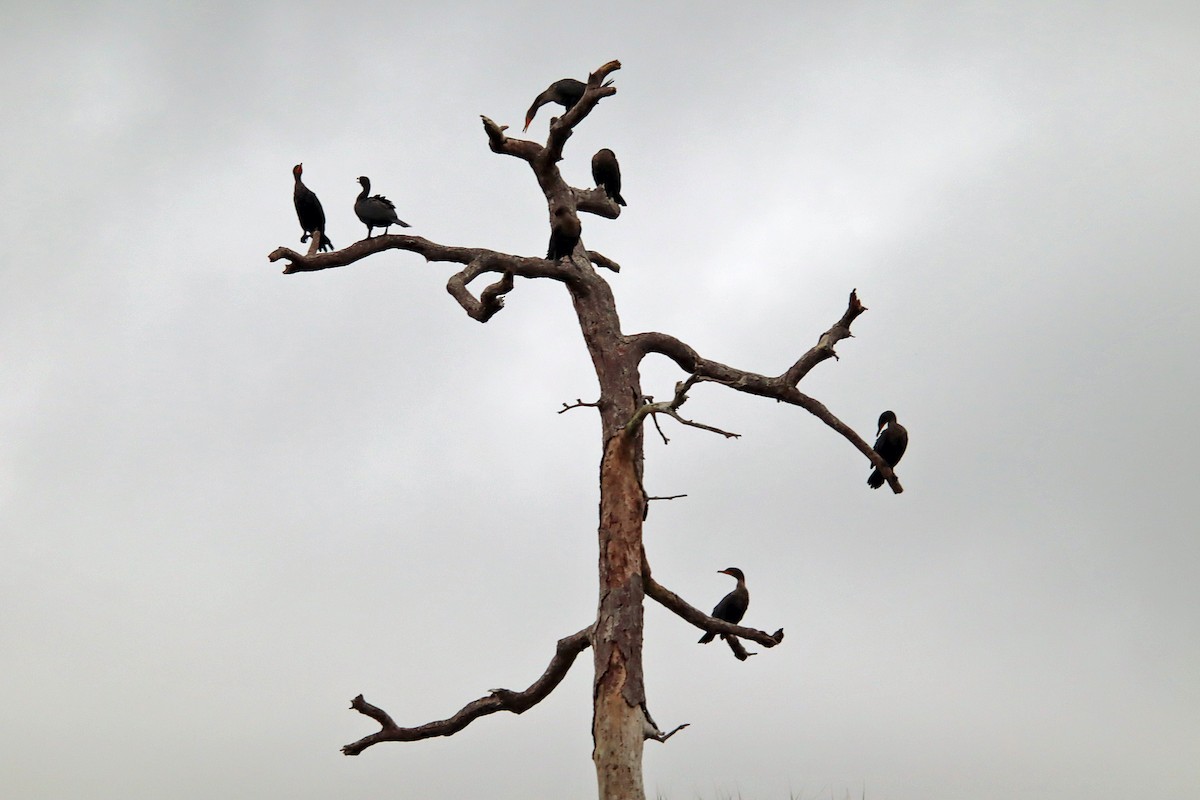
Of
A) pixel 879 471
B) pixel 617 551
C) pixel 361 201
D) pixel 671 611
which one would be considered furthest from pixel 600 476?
pixel 361 201

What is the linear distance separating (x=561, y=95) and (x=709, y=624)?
346 centimetres

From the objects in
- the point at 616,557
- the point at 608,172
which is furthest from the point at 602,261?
the point at 616,557

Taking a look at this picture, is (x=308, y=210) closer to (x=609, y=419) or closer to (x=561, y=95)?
(x=561, y=95)

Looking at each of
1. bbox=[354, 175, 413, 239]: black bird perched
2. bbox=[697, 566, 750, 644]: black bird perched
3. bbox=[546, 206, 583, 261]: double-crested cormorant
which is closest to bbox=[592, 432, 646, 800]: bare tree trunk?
bbox=[546, 206, 583, 261]: double-crested cormorant

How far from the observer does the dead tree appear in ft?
20.0

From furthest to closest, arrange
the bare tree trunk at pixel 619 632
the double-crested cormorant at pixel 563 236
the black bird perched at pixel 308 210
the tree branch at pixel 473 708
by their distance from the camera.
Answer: the black bird perched at pixel 308 210 < the double-crested cormorant at pixel 563 236 < the tree branch at pixel 473 708 < the bare tree trunk at pixel 619 632

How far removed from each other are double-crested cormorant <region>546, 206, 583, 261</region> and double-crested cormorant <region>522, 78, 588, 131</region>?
0.97 meters

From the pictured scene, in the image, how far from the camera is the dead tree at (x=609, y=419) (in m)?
6.08

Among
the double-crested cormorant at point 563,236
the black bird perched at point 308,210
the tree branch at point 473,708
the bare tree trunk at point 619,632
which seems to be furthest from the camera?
the black bird perched at point 308,210

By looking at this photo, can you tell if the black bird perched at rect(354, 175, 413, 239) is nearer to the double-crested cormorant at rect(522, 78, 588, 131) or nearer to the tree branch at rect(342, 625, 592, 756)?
the double-crested cormorant at rect(522, 78, 588, 131)

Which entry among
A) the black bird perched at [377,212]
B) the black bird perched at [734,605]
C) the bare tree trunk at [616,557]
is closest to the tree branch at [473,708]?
the bare tree trunk at [616,557]

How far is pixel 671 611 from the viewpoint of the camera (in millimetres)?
6852

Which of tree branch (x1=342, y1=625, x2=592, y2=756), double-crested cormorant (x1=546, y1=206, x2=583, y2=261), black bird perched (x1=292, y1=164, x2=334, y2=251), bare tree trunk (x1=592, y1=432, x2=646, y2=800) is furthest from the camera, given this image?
black bird perched (x1=292, y1=164, x2=334, y2=251)

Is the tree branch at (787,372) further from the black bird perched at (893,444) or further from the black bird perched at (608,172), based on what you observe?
the black bird perched at (608,172)
